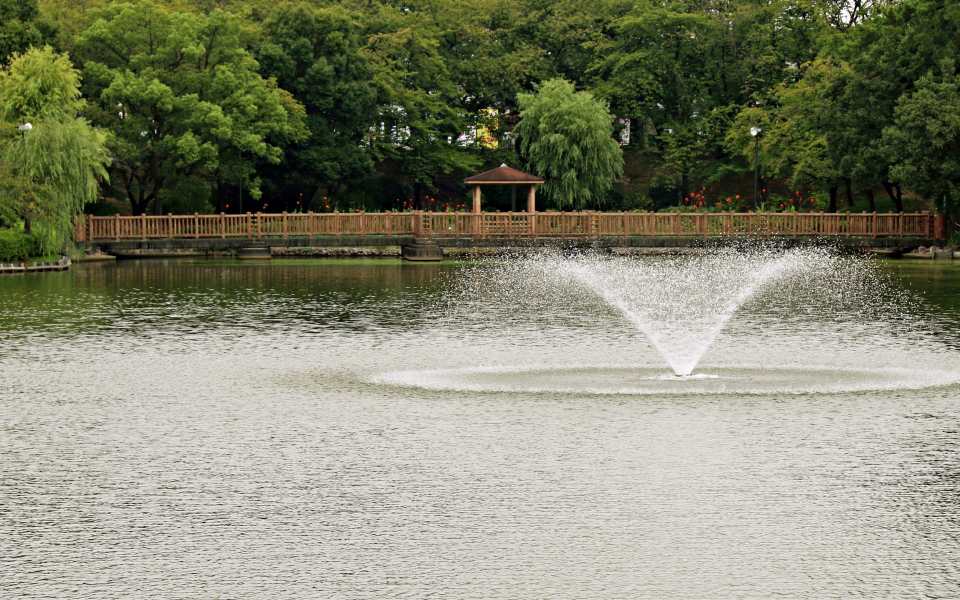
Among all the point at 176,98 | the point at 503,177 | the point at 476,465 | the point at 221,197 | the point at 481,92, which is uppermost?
the point at 481,92

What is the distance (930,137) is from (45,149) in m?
34.3

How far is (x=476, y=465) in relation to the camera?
938cm

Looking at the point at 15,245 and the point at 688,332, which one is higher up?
the point at 15,245

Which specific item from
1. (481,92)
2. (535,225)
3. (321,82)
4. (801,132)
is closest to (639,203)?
(481,92)

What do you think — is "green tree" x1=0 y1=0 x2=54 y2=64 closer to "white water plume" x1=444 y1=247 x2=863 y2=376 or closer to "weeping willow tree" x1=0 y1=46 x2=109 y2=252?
"weeping willow tree" x1=0 y1=46 x2=109 y2=252

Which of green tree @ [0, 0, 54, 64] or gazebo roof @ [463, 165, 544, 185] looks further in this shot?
gazebo roof @ [463, 165, 544, 185]

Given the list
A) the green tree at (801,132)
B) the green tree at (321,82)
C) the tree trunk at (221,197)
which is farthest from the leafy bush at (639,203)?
the tree trunk at (221,197)

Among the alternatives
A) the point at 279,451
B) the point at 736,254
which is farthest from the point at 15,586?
the point at 736,254

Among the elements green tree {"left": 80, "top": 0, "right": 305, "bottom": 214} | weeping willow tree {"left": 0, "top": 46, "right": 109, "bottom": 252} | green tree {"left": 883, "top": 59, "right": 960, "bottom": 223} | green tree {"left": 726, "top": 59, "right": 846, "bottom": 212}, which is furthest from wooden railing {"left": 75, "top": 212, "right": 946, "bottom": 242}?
weeping willow tree {"left": 0, "top": 46, "right": 109, "bottom": 252}

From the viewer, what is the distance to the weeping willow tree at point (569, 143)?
66062 millimetres

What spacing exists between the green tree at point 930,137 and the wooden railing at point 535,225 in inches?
204

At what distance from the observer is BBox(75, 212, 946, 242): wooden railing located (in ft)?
181

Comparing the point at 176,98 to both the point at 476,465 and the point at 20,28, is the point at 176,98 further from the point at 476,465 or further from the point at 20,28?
the point at 476,465

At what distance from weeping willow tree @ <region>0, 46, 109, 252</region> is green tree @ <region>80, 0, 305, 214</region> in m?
8.18
